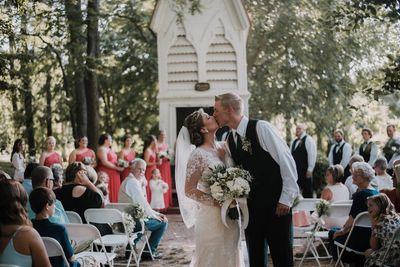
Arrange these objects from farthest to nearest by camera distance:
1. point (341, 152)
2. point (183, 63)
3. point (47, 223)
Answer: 1. point (183, 63)
2. point (341, 152)
3. point (47, 223)

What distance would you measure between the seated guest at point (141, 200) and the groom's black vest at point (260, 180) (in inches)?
126

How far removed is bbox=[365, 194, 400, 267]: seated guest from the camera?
5699 mm

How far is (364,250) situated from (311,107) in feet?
50.4

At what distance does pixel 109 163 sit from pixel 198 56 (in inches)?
218

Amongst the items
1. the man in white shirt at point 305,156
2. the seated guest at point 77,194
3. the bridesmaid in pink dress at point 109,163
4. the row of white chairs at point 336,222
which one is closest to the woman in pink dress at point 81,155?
the bridesmaid in pink dress at point 109,163

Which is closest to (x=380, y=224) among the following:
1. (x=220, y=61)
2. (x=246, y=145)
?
(x=246, y=145)

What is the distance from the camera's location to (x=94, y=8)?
49.3 feet

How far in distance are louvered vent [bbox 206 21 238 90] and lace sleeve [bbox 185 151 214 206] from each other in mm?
11419

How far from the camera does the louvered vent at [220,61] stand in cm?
1705

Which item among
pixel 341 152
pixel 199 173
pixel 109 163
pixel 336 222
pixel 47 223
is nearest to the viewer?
pixel 47 223

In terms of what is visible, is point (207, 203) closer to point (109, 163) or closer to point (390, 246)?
point (390, 246)

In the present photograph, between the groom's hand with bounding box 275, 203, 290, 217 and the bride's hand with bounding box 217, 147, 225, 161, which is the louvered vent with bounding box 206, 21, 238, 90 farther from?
the groom's hand with bounding box 275, 203, 290, 217

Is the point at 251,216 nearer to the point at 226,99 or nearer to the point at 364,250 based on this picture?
the point at 226,99

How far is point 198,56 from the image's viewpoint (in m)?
17.0
